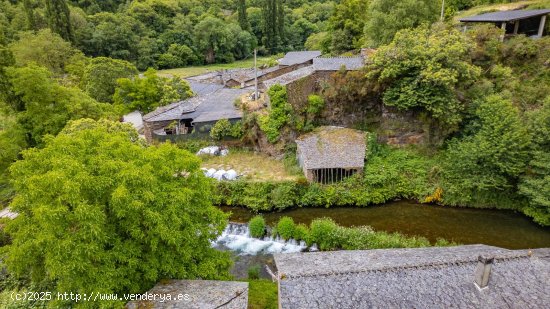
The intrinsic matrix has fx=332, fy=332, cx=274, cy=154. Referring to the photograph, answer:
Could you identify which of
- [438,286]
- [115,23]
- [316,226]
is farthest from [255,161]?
[115,23]

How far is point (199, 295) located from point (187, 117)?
24060 millimetres

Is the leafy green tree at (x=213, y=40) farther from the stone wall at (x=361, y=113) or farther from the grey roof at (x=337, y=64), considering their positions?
the stone wall at (x=361, y=113)

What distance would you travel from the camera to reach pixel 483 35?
2794cm

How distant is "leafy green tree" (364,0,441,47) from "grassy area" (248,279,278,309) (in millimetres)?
26973

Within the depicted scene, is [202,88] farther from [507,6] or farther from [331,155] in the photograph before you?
[507,6]

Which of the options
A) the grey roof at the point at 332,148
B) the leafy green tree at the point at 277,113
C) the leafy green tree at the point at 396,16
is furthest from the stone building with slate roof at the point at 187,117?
the leafy green tree at the point at 396,16

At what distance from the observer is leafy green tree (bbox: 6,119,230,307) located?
9.40 metres

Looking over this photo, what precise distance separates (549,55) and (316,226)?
24.2m

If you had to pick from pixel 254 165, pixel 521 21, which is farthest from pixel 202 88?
pixel 521 21

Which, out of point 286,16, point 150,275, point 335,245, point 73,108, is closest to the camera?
point 150,275

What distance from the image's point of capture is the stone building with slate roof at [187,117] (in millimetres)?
30719

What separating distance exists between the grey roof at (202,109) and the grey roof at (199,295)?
824 inches

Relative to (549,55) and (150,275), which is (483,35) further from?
(150,275)

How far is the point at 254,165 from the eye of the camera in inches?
1077
